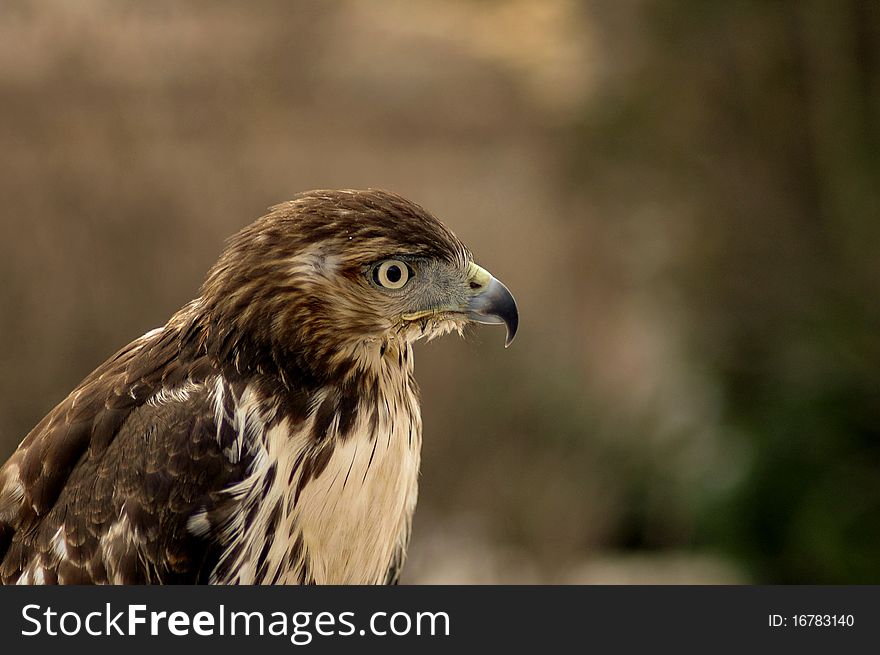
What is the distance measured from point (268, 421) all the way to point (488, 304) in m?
0.56

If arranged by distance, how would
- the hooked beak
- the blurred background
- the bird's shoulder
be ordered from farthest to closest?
the blurred background, the hooked beak, the bird's shoulder

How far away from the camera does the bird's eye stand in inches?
→ 95.7

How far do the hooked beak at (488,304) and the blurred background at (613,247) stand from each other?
13.2ft

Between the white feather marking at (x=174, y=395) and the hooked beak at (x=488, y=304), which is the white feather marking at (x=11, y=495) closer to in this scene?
the white feather marking at (x=174, y=395)

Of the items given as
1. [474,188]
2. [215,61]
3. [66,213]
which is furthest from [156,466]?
[474,188]

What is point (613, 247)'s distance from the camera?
8797 millimetres

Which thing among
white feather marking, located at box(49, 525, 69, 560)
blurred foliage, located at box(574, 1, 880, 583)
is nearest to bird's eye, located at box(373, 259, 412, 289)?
white feather marking, located at box(49, 525, 69, 560)

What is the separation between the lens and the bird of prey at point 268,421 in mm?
2387

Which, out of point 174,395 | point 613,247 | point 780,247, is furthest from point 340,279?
point 613,247

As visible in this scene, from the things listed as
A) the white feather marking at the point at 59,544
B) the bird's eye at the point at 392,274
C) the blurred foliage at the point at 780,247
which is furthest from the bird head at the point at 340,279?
the blurred foliage at the point at 780,247

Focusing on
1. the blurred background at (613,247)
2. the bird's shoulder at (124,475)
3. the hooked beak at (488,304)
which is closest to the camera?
the bird's shoulder at (124,475)

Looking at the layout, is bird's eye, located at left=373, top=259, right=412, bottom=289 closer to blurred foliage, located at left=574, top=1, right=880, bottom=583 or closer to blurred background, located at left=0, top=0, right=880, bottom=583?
blurred background, located at left=0, top=0, right=880, bottom=583

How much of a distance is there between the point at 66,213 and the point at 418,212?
4.41 meters

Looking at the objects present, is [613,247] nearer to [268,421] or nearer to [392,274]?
[392,274]
